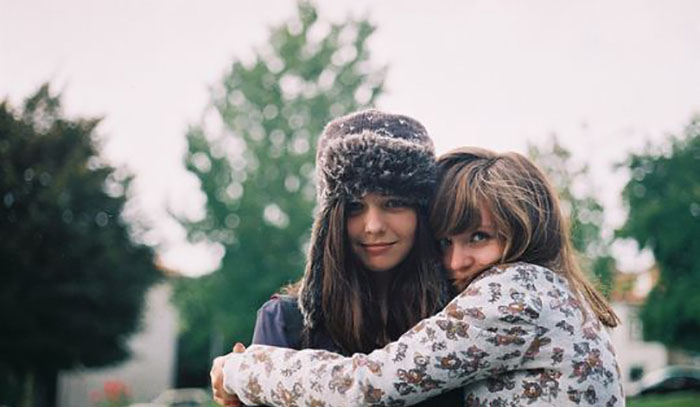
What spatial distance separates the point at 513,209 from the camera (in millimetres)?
2443

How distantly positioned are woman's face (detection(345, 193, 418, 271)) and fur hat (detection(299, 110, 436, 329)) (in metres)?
0.04

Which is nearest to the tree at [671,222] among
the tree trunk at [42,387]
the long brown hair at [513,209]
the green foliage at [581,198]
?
the green foliage at [581,198]

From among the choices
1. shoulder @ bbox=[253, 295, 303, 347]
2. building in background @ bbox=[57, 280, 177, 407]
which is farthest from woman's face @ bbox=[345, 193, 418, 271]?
building in background @ bbox=[57, 280, 177, 407]

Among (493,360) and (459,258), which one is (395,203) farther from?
(493,360)

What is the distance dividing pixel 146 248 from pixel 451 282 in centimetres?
2000

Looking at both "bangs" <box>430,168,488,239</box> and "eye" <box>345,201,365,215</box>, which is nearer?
"bangs" <box>430,168,488,239</box>

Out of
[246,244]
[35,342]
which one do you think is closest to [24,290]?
[35,342]

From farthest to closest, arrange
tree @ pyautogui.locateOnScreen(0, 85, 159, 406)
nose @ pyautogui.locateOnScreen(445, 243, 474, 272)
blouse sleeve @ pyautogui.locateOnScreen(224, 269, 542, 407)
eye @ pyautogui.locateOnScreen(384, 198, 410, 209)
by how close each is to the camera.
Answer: tree @ pyautogui.locateOnScreen(0, 85, 159, 406), eye @ pyautogui.locateOnScreen(384, 198, 410, 209), nose @ pyautogui.locateOnScreen(445, 243, 474, 272), blouse sleeve @ pyautogui.locateOnScreen(224, 269, 542, 407)

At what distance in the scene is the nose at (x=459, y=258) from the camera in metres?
2.55

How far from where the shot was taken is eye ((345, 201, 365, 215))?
2.67 m

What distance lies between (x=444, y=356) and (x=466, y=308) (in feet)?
0.50

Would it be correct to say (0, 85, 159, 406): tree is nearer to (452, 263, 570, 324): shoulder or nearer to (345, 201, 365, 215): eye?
(345, 201, 365, 215): eye

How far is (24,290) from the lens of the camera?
18.8 m

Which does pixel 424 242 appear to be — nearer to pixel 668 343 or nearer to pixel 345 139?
pixel 345 139
